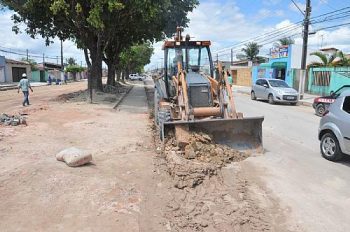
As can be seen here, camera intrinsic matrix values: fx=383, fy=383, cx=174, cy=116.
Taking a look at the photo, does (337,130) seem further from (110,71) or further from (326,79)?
(110,71)

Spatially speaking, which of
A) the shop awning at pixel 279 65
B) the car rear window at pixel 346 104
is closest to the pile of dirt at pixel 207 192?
the car rear window at pixel 346 104

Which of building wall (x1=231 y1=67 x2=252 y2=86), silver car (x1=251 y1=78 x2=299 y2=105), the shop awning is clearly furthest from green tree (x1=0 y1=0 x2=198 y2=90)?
building wall (x1=231 y1=67 x2=252 y2=86)

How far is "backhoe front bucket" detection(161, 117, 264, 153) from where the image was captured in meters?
8.77

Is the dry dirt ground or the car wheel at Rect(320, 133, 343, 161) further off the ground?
the car wheel at Rect(320, 133, 343, 161)

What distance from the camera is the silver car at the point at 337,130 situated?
312 inches

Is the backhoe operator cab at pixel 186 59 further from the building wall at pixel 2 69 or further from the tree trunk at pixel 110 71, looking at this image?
the building wall at pixel 2 69

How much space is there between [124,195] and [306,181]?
10.8ft

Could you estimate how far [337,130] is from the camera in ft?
26.7

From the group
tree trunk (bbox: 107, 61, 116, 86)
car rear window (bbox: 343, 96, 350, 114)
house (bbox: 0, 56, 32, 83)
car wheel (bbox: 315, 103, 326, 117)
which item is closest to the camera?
car rear window (bbox: 343, 96, 350, 114)

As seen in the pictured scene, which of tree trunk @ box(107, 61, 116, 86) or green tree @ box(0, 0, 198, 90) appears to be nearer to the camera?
green tree @ box(0, 0, 198, 90)

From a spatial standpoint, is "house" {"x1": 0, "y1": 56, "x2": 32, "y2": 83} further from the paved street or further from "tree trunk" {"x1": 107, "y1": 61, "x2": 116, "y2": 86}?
"tree trunk" {"x1": 107, "y1": 61, "x2": 116, "y2": 86}

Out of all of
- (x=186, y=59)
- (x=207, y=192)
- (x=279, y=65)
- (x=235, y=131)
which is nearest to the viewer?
(x=207, y=192)

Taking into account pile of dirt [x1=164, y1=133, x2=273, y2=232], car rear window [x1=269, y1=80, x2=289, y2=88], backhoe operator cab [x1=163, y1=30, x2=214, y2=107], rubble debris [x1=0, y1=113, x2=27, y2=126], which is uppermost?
backhoe operator cab [x1=163, y1=30, x2=214, y2=107]

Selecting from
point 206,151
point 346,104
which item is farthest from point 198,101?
point 346,104
